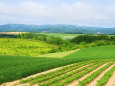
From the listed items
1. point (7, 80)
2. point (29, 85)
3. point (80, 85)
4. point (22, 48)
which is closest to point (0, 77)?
point (7, 80)

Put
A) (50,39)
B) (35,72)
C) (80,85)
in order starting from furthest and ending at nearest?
(50,39)
(35,72)
(80,85)

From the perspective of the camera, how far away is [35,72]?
18.2 meters

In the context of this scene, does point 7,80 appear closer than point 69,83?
No

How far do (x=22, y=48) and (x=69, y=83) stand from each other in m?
111

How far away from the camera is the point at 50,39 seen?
Answer: 178m

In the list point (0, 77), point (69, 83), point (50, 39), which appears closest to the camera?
point (69, 83)

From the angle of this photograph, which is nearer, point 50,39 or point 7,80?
point 7,80

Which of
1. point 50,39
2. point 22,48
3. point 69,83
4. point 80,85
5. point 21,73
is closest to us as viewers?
point 80,85

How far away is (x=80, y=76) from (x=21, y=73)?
20.5 ft

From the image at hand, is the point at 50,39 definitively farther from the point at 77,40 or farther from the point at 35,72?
the point at 35,72

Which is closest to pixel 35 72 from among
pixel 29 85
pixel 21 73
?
pixel 21 73

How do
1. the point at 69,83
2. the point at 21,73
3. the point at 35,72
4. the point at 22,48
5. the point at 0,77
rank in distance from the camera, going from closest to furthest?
the point at 69,83
the point at 0,77
the point at 21,73
the point at 35,72
the point at 22,48

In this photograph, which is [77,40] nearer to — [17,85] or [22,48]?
[22,48]

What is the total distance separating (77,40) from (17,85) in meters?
171
